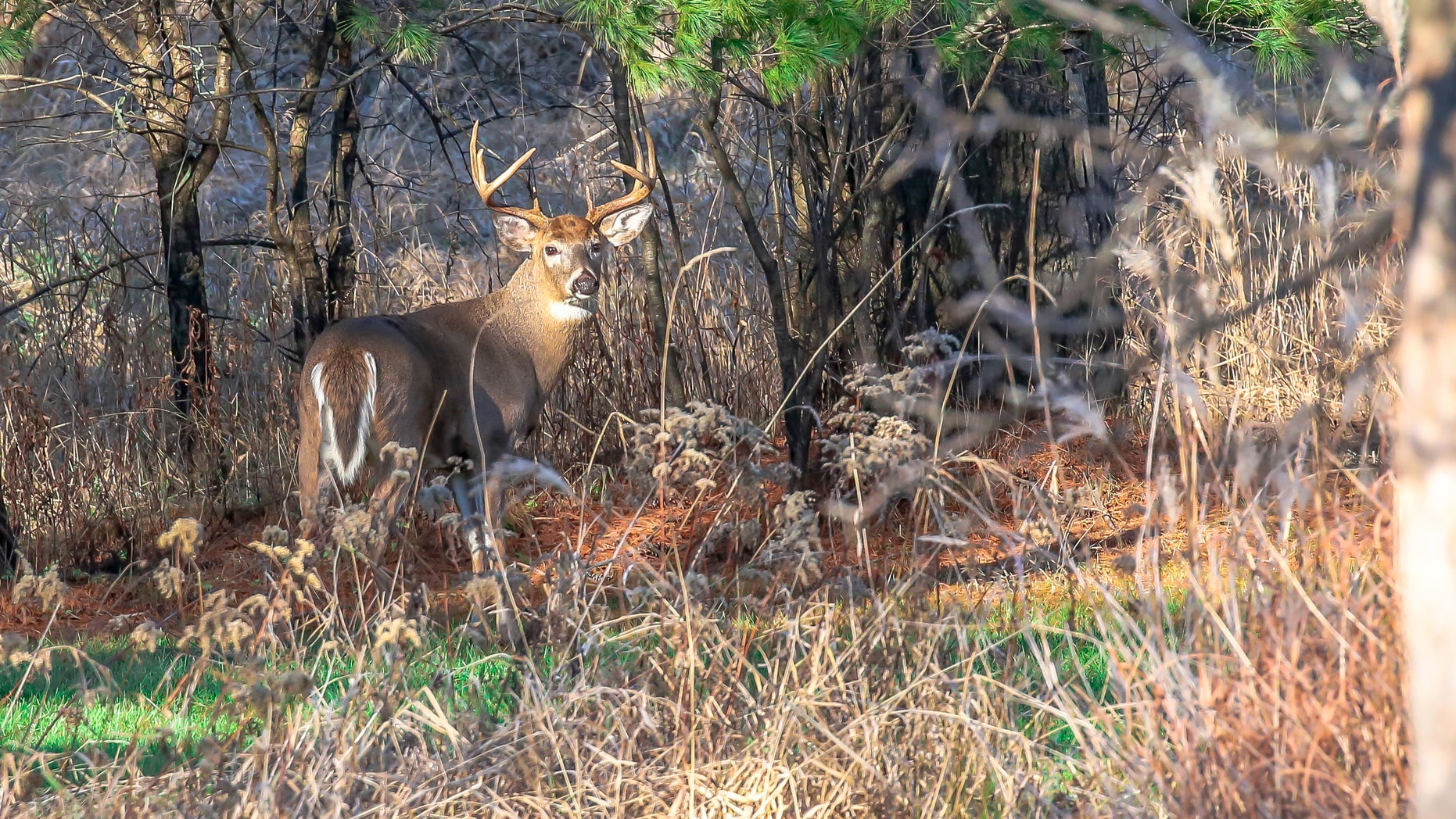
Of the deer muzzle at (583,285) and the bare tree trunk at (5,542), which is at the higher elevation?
the deer muzzle at (583,285)

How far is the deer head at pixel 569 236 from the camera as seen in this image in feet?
22.4

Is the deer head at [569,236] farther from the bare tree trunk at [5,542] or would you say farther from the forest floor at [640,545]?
the bare tree trunk at [5,542]

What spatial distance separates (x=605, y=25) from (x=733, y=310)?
3.53m

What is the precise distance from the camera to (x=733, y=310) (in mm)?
7832

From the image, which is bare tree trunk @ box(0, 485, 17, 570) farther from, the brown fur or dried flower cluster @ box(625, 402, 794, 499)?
dried flower cluster @ box(625, 402, 794, 499)

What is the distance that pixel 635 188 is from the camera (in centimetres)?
684

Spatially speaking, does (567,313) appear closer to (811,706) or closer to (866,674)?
(866,674)

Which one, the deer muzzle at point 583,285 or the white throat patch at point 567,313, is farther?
the white throat patch at point 567,313

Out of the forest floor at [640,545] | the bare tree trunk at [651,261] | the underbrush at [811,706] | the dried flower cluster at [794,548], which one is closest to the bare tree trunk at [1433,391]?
the underbrush at [811,706]

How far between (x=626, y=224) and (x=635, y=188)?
23cm

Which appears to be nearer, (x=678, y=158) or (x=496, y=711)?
(x=496, y=711)

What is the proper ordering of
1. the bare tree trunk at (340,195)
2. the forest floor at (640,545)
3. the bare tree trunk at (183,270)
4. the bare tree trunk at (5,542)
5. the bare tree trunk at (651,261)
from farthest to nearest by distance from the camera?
the bare tree trunk at (340,195)
the bare tree trunk at (183,270)
the bare tree trunk at (651,261)
the bare tree trunk at (5,542)
the forest floor at (640,545)

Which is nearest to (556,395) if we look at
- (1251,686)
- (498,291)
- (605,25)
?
(498,291)

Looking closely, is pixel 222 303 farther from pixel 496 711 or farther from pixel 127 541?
pixel 496 711
